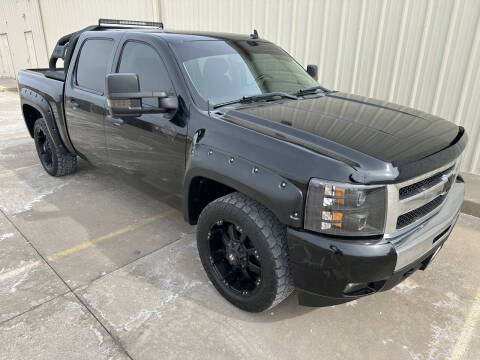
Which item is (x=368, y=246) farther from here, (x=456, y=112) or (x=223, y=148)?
(x=456, y=112)

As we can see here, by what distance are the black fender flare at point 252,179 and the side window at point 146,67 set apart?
73 cm

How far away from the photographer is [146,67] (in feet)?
10.2

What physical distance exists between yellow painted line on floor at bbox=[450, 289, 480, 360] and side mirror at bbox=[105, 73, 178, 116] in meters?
2.53

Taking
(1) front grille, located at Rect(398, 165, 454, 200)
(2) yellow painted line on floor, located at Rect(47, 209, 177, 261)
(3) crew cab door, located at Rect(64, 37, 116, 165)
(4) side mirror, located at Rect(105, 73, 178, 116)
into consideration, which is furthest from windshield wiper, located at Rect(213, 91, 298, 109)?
(2) yellow painted line on floor, located at Rect(47, 209, 177, 261)

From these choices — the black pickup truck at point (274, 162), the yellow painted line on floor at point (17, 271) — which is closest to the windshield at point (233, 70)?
the black pickup truck at point (274, 162)

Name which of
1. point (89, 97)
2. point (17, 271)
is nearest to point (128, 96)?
point (89, 97)

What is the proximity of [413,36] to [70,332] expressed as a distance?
5.21 meters

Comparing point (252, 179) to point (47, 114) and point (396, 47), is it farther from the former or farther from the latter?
point (396, 47)

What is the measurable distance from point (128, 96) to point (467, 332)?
2.85 meters

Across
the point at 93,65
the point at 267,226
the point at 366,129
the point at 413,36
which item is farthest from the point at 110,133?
the point at 413,36

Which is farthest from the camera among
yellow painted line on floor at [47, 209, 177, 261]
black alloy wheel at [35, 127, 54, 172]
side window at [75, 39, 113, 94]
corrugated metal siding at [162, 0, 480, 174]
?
black alloy wheel at [35, 127, 54, 172]

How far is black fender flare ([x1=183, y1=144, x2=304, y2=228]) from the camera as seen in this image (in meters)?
1.99

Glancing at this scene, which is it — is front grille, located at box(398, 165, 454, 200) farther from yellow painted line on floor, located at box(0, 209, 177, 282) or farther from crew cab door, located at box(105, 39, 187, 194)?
yellow painted line on floor, located at box(0, 209, 177, 282)

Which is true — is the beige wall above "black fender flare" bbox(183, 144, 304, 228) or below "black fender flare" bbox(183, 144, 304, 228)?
above
